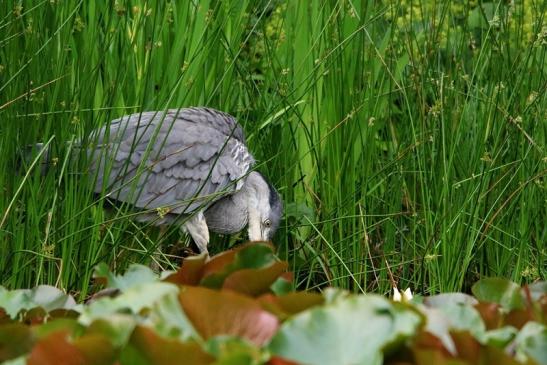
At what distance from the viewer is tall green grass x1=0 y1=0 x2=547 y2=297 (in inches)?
156

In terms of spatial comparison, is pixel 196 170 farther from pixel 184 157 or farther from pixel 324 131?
pixel 324 131

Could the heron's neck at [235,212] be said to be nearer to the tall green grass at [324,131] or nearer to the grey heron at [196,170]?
the grey heron at [196,170]

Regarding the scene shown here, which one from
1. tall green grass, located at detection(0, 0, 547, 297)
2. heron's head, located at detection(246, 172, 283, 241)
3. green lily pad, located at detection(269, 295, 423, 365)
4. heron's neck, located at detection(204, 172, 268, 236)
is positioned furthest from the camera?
heron's neck, located at detection(204, 172, 268, 236)

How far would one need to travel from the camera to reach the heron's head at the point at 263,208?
498 cm

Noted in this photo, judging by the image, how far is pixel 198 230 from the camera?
507 cm

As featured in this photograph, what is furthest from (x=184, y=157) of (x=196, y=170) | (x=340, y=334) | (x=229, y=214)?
(x=340, y=334)

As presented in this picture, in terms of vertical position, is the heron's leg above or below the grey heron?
below

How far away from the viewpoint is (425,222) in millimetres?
4496

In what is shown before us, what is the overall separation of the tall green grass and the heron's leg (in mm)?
175

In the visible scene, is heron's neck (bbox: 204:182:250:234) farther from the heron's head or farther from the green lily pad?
the green lily pad

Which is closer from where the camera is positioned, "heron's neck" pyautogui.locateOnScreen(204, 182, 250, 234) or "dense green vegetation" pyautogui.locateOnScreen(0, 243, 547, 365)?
"dense green vegetation" pyautogui.locateOnScreen(0, 243, 547, 365)

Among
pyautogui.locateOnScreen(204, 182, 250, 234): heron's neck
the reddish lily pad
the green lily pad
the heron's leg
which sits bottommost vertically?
pyautogui.locateOnScreen(204, 182, 250, 234): heron's neck

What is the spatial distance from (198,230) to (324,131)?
0.70m

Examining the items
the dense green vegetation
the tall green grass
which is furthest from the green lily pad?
the tall green grass
